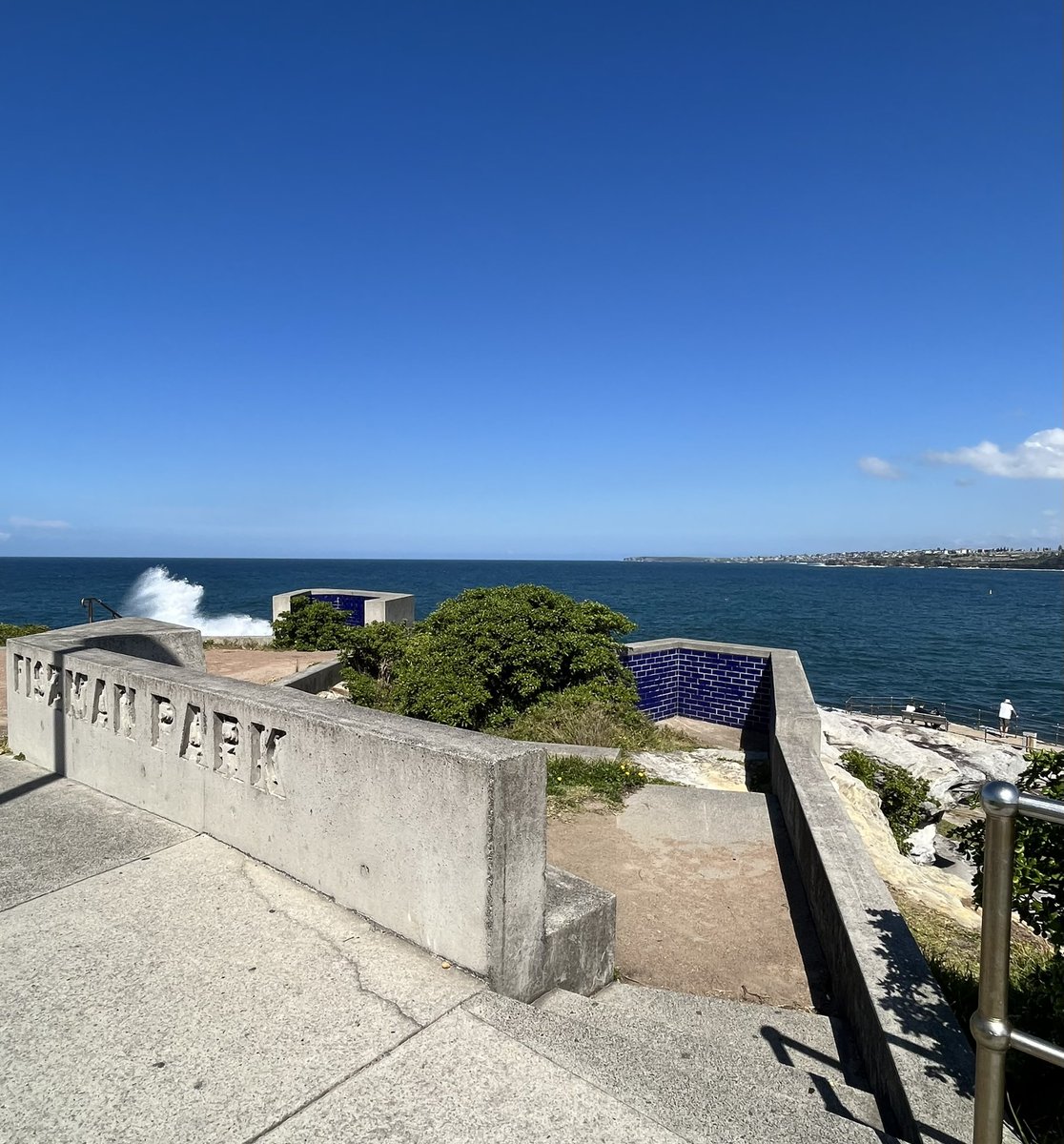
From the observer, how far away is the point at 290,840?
3736 millimetres

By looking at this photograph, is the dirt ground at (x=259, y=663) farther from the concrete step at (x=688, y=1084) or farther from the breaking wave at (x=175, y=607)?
the breaking wave at (x=175, y=607)

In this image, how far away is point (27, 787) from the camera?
16.8 ft

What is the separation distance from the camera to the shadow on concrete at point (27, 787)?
492 centimetres

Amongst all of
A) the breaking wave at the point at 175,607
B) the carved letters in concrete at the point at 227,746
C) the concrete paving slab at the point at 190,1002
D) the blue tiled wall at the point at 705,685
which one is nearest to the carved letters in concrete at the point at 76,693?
the carved letters in concrete at the point at 227,746

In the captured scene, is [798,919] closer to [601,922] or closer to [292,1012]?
[601,922]

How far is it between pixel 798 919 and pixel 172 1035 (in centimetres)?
429

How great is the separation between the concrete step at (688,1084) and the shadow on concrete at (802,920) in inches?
61.0

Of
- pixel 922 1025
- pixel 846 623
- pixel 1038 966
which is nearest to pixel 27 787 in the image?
pixel 922 1025

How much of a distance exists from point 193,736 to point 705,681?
9009 mm

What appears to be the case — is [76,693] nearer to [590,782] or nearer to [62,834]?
[62,834]

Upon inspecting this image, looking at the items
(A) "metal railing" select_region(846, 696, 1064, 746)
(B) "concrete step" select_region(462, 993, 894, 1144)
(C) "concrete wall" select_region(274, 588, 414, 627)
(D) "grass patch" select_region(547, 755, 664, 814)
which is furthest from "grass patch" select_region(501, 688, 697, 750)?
(A) "metal railing" select_region(846, 696, 1064, 746)

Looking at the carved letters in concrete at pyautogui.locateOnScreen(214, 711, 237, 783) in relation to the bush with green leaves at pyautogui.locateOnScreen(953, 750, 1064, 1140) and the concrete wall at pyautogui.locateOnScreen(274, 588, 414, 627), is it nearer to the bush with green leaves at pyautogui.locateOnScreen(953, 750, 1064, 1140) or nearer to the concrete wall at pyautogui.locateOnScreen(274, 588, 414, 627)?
the bush with green leaves at pyautogui.locateOnScreen(953, 750, 1064, 1140)

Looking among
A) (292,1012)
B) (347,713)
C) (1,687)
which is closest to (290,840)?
(347,713)

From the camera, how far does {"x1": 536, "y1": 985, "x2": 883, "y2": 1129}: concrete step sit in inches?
119
